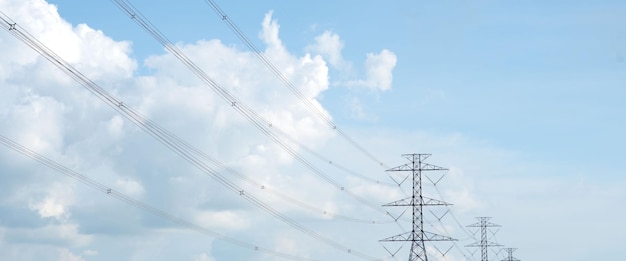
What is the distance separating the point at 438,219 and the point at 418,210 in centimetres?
335

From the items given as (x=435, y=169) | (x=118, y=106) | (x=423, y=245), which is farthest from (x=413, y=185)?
(x=118, y=106)

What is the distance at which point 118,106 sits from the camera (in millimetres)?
65688

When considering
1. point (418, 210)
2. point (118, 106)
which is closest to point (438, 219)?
point (418, 210)

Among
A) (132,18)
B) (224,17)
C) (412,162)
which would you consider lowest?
(132,18)

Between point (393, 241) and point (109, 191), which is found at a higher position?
point (393, 241)

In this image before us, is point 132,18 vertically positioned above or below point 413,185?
below

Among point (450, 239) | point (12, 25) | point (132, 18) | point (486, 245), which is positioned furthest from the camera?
point (486, 245)

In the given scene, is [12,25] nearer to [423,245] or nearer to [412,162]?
[423,245]

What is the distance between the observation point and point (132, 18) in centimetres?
6378

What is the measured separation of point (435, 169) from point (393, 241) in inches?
575

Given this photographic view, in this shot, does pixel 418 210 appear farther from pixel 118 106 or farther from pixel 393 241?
pixel 118 106

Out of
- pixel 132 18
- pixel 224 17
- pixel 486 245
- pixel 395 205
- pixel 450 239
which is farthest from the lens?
pixel 486 245

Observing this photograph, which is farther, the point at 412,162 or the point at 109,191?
the point at 412,162

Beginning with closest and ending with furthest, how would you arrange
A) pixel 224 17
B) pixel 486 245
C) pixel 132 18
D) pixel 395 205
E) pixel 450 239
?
pixel 132 18 → pixel 224 17 → pixel 450 239 → pixel 395 205 → pixel 486 245
